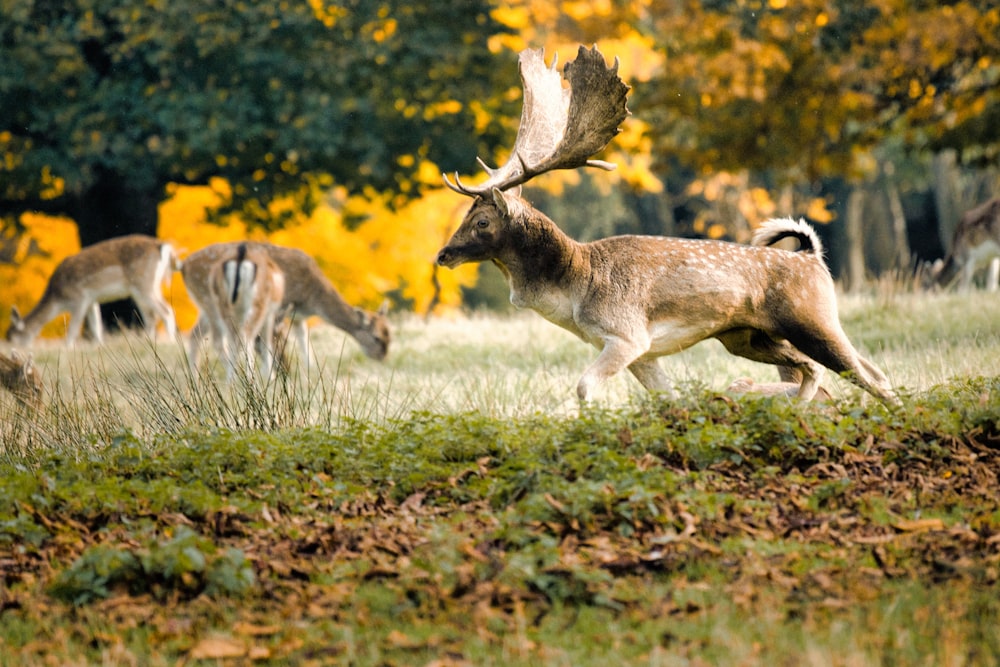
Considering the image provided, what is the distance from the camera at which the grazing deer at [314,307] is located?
15.0 metres

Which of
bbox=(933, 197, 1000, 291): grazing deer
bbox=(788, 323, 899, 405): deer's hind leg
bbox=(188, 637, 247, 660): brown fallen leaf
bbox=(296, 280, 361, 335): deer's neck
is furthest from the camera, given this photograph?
bbox=(933, 197, 1000, 291): grazing deer

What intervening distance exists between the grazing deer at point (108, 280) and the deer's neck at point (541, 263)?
1061 cm

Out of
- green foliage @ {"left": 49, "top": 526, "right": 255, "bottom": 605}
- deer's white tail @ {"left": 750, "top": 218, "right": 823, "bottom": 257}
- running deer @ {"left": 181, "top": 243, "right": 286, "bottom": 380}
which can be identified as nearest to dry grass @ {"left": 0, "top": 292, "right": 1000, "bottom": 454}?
running deer @ {"left": 181, "top": 243, "right": 286, "bottom": 380}

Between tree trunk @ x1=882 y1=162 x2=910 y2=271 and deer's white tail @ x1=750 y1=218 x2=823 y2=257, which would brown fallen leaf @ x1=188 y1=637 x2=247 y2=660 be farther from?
tree trunk @ x1=882 y1=162 x2=910 y2=271

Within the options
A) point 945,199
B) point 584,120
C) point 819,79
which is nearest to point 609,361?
point 584,120

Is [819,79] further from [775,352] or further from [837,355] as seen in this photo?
[837,355]

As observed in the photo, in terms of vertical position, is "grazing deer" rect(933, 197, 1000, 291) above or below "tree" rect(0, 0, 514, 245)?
below

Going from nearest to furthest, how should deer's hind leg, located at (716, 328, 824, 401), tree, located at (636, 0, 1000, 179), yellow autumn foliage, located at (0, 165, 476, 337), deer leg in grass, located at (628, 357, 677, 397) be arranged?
deer's hind leg, located at (716, 328, 824, 401)
deer leg in grass, located at (628, 357, 677, 397)
tree, located at (636, 0, 1000, 179)
yellow autumn foliage, located at (0, 165, 476, 337)

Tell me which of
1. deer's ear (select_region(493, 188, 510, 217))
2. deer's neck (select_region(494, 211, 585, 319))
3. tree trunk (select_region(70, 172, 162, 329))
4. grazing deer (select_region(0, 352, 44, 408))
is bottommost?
grazing deer (select_region(0, 352, 44, 408))

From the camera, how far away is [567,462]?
6.40 metres

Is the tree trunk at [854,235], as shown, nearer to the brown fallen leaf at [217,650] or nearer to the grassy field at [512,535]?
the grassy field at [512,535]

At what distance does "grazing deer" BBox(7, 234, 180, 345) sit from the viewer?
1805cm

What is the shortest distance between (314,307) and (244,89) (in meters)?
4.66

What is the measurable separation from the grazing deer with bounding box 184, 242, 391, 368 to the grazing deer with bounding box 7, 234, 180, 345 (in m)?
3.05
